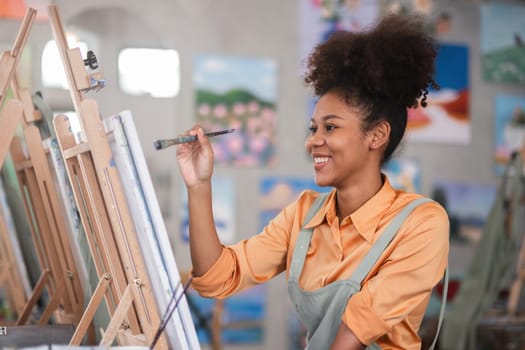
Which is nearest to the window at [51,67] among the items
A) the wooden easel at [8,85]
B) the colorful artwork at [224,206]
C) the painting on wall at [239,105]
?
the painting on wall at [239,105]

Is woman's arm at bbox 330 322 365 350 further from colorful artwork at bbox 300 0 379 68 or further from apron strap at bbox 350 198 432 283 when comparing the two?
colorful artwork at bbox 300 0 379 68

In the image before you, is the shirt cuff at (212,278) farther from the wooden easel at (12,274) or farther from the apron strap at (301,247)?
the wooden easel at (12,274)

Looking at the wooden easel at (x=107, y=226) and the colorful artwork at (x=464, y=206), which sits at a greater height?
the wooden easel at (x=107, y=226)

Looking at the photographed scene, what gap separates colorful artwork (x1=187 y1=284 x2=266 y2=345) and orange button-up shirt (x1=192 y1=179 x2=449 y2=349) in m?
2.86

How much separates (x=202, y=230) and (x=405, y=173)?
3682 mm

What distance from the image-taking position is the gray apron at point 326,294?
181cm

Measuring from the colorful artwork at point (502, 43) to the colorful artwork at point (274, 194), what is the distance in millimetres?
1657

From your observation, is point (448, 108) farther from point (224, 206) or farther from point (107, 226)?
point (107, 226)

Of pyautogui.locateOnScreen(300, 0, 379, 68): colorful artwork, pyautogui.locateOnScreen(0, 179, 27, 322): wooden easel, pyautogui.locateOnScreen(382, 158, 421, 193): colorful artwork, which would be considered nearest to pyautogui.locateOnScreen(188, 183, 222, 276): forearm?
pyautogui.locateOnScreen(0, 179, 27, 322): wooden easel

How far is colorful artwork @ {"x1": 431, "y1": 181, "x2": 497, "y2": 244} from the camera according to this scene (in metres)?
5.39

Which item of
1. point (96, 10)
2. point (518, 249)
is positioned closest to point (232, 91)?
point (96, 10)

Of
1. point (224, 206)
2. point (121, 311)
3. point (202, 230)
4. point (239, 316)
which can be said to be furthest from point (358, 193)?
point (239, 316)

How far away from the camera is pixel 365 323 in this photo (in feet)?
5.54

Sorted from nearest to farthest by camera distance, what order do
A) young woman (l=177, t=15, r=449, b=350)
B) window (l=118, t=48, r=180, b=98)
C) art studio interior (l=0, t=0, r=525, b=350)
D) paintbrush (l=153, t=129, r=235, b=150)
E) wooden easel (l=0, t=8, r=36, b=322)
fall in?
1. paintbrush (l=153, t=129, r=235, b=150)
2. young woman (l=177, t=15, r=449, b=350)
3. wooden easel (l=0, t=8, r=36, b=322)
4. art studio interior (l=0, t=0, r=525, b=350)
5. window (l=118, t=48, r=180, b=98)
